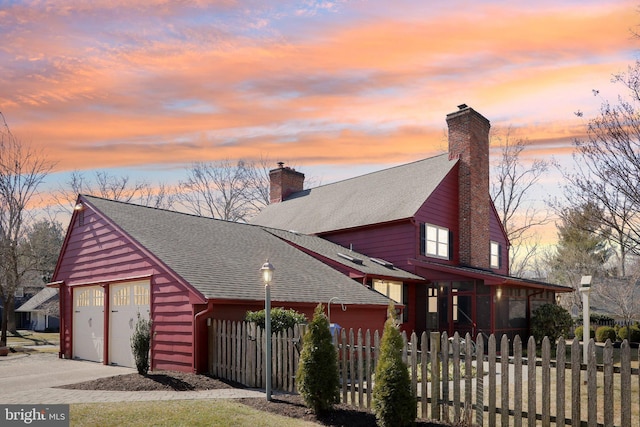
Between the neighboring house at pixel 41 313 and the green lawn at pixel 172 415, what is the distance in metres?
40.8

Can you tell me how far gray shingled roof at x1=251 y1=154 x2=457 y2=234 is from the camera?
25281mm

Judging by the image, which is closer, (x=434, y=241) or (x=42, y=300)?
(x=434, y=241)

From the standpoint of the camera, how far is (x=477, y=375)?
8.68m

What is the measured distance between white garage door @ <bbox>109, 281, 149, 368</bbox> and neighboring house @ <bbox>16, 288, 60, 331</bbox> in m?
32.5

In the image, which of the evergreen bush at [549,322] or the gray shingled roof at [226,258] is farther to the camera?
the evergreen bush at [549,322]

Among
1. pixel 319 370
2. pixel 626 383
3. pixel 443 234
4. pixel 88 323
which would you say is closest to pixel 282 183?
pixel 443 234

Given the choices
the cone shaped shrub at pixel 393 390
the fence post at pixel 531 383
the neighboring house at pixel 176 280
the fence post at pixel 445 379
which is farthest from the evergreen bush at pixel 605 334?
the cone shaped shrub at pixel 393 390

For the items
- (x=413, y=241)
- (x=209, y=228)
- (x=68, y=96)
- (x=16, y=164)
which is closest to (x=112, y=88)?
(x=68, y=96)

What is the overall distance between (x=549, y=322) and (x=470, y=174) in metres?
7.62

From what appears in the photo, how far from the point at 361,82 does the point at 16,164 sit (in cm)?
2699

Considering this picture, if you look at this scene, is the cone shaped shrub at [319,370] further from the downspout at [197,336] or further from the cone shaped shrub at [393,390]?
the downspout at [197,336]

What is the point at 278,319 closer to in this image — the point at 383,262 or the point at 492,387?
the point at 492,387

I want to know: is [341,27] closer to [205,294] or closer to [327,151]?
[205,294]

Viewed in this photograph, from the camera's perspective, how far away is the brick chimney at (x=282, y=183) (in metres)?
35.6
